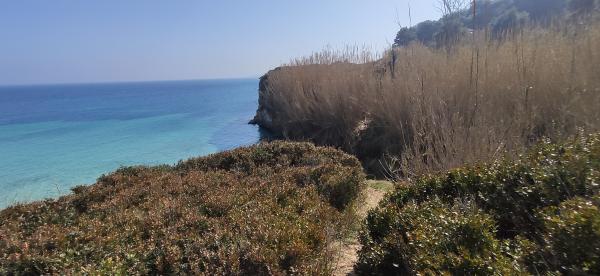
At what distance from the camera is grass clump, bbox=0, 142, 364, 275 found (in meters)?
3.21

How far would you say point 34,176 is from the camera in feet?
49.2

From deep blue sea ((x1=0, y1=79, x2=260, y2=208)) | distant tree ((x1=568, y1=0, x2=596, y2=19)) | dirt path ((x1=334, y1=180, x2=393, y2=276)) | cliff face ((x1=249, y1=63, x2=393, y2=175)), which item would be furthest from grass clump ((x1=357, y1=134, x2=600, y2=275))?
deep blue sea ((x1=0, y1=79, x2=260, y2=208))

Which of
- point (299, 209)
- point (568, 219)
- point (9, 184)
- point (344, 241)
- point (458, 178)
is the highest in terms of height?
point (568, 219)

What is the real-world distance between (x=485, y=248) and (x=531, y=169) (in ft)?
3.40

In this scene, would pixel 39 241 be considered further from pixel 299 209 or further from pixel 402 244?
pixel 402 244

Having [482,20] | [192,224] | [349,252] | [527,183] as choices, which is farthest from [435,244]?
[482,20]

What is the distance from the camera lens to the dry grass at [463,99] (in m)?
5.26

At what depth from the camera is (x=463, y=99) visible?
7598 millimetres

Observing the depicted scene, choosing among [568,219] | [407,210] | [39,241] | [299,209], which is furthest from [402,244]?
[39,241]

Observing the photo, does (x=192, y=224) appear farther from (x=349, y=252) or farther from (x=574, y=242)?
(x=574, y=242)

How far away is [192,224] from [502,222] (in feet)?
9.16

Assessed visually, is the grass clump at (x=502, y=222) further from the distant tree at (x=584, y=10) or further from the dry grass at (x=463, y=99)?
the distant tree at (x=584, y=10)

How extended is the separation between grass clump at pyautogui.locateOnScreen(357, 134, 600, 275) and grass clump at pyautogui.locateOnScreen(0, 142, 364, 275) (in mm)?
687

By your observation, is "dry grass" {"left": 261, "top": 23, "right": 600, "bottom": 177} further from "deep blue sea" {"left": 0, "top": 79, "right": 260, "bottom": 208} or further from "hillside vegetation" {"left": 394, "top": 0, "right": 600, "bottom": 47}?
"deep blue sea" {"left": 0, "top": 79, "right": 260, "bottom": 208}
